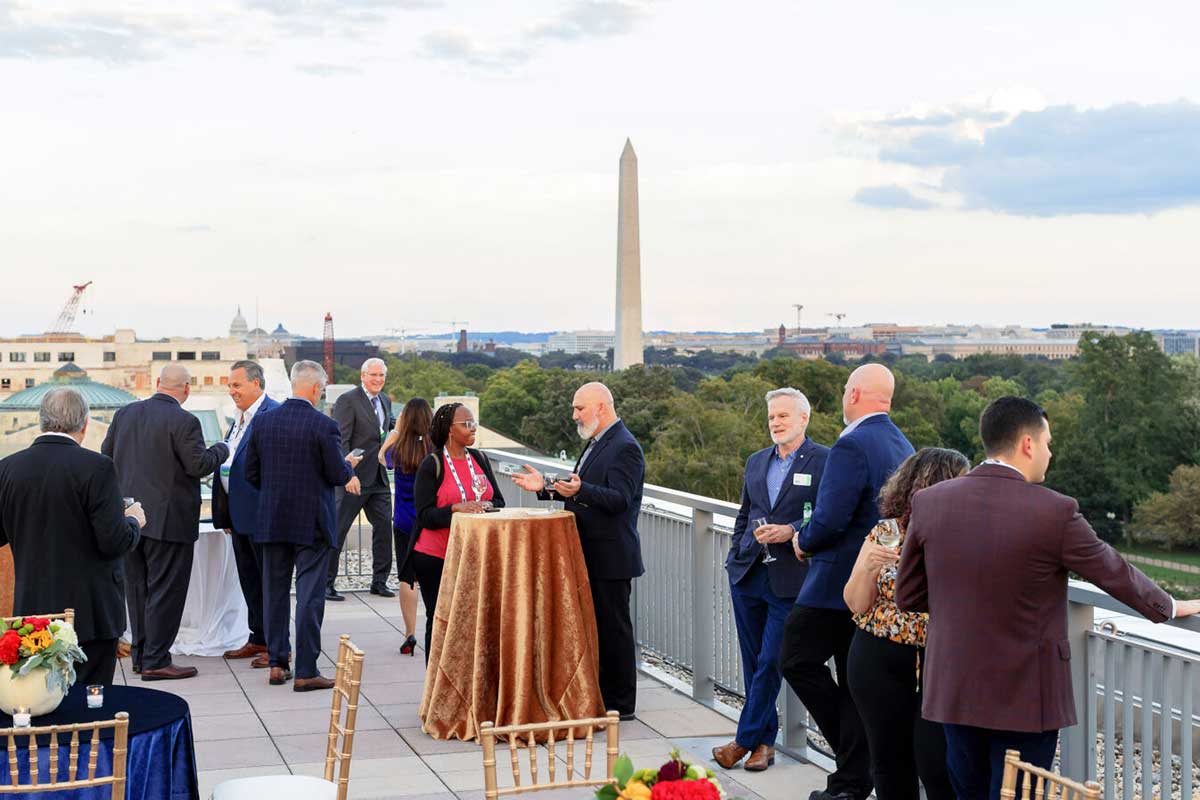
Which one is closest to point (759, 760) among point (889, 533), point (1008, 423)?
point (889, 533)

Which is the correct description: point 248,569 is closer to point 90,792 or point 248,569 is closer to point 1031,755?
point 90,792

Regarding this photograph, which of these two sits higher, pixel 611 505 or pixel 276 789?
pixel 611 505

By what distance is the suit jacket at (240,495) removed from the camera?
818 cm

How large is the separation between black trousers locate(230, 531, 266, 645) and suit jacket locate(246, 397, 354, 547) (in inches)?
39.9

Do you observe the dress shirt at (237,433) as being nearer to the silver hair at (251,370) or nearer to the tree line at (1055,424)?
the silver hair at (251,370)

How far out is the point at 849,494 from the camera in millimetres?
5129

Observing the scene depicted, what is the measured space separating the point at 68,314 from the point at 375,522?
148 meters

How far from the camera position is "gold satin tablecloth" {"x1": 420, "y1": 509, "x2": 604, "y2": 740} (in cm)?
645

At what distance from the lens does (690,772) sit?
2.52 meters

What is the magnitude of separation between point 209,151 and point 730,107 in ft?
104

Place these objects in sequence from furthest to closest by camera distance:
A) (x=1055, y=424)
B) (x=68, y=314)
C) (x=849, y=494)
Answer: (x=68, y=314), (x=1055, y=424), (x=849, y=494)

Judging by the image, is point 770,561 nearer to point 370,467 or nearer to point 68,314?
point 370,467

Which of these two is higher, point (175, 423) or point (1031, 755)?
point (175, 423)

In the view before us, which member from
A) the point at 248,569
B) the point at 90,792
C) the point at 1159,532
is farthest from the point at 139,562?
the point at 1159,532
